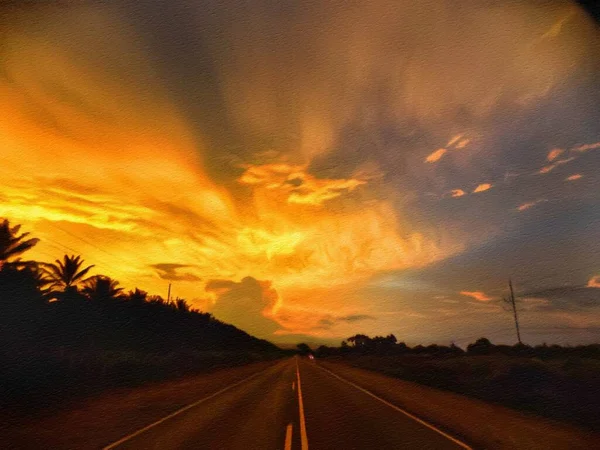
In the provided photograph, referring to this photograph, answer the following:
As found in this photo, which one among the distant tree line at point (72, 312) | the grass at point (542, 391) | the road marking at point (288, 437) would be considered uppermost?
the distant tree line at point (72, 312)

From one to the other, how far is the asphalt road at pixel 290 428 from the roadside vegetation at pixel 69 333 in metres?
6.64

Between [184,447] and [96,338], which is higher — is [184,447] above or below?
below

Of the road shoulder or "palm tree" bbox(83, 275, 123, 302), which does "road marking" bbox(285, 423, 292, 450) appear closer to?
the road shoulder

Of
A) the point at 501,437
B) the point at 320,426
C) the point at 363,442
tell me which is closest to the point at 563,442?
the point at 501,437

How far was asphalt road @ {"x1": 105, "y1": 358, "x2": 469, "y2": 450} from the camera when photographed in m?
8.60

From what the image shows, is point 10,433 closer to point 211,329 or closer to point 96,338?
point 96,338

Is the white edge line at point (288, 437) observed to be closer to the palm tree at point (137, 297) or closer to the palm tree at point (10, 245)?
the palm tree at point (10, 245)

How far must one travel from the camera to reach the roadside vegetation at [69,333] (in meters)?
18.3

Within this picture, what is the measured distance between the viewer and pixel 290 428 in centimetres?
1038

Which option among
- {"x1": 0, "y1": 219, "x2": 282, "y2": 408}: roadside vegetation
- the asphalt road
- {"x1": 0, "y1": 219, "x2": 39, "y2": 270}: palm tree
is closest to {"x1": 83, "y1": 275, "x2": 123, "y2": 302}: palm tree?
{"x1": 0, "y1": 219, "x2": 282, "y2": 408}: roadside vegetation

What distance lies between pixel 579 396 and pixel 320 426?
11298 mm

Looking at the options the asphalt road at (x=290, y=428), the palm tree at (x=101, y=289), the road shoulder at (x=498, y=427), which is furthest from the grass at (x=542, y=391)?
the palm tree at (x=101, y=289)

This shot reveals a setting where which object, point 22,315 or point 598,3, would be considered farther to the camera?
point 22,315

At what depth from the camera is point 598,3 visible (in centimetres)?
695
